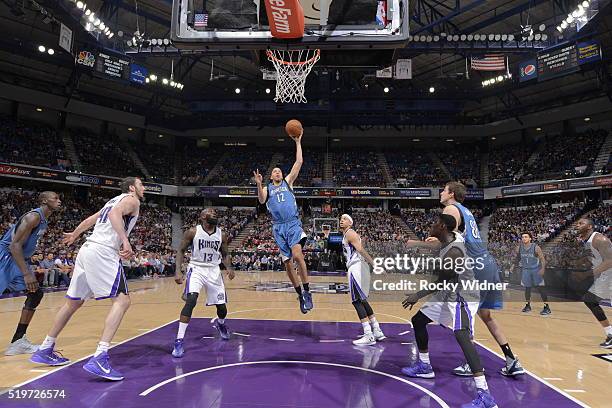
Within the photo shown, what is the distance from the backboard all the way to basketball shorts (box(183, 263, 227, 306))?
3014 mm

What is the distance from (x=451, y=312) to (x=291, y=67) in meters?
4.90

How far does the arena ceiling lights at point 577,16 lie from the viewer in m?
15.7

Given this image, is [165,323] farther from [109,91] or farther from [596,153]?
[596,153]

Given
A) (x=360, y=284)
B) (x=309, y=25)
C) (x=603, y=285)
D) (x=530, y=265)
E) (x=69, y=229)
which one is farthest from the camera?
(x=69, y=229)

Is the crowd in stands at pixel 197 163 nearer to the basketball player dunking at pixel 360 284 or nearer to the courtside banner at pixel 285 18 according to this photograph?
the basketball player dunking at pixel 360 284

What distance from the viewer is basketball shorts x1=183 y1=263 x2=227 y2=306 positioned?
18.7 feet

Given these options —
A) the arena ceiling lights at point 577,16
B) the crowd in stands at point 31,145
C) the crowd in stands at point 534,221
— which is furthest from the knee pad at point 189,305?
the crowd in stands at point 31,145

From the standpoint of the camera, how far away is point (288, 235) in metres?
6.11

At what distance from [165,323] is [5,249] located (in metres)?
3.06

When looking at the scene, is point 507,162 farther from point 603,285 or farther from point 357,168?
point 603,285

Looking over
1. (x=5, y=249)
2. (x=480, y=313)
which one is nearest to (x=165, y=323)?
(x=5, y=249)

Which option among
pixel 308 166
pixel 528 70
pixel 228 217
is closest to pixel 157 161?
pixel 228 217

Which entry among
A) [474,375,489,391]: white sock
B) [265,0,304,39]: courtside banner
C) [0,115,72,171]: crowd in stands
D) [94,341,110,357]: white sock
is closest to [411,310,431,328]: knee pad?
[474,375,489,391]: white sock

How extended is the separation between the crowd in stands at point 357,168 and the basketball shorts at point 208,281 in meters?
24.8
